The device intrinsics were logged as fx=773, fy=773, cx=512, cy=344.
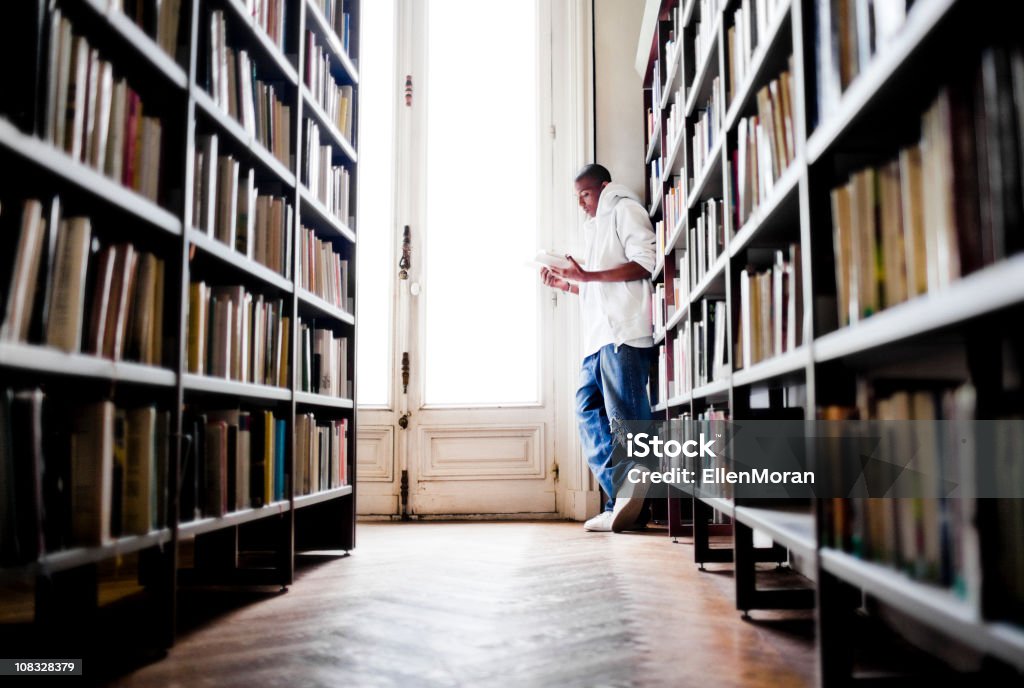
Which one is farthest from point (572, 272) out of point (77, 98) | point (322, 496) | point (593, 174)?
point (77, 98)

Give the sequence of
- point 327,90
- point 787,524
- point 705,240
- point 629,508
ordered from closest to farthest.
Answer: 1. point 787,524
2. point 705,240
3. point 327,90
4. point 629,508

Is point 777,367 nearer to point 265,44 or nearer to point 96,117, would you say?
point 96,117

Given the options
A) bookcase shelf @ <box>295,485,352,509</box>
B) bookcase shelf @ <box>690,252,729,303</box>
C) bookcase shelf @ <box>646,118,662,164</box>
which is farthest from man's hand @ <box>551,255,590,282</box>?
bookcase shelf @ <box>295,485,352,509</box>

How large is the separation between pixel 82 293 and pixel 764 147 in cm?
131

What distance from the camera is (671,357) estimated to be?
3.00m

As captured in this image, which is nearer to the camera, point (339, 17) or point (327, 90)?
point (327, 90)

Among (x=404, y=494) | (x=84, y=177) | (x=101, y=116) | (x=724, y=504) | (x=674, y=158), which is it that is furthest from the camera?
(x=404, y=494)

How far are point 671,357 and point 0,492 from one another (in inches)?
92.8

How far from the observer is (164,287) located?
4.83ft

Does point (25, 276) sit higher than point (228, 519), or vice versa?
point (25, 276)

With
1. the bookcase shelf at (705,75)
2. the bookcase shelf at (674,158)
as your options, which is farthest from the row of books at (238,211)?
the bookcase shelf at (674,158)

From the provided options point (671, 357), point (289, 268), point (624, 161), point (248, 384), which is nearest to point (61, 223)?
point (248, 384)

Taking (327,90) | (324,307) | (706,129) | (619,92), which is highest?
(619,92)

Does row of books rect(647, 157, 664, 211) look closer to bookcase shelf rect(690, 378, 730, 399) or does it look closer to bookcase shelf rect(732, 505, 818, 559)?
bookcase shelf rect(690, 378, 730, 399)
